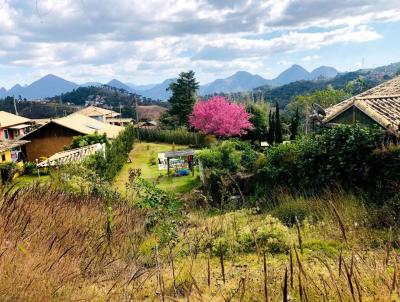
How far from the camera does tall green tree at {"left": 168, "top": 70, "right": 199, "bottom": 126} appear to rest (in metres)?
49.1

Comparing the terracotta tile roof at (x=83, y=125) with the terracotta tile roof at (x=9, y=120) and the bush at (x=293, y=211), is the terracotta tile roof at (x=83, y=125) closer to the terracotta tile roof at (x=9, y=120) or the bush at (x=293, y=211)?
the terracotta tile roof at (x=9, y=120)

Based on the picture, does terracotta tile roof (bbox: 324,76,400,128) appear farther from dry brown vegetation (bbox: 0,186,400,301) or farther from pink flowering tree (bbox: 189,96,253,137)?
pink flowering tree (bbox: 189,96,253,137)

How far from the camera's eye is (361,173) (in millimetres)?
8375

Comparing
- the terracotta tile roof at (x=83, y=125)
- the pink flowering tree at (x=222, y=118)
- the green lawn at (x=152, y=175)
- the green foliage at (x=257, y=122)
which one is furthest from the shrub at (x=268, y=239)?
the green foliage at (x=257, y=122)

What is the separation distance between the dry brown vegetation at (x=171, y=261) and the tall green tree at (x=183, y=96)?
43.5 meters

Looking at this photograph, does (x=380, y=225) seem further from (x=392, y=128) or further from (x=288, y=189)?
(x=288, y=189)

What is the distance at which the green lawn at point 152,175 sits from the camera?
730 inches

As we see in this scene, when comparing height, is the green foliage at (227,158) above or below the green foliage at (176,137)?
above

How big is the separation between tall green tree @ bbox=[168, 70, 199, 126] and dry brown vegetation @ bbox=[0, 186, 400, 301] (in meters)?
43.5

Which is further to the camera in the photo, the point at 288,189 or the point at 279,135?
the point at 279,135

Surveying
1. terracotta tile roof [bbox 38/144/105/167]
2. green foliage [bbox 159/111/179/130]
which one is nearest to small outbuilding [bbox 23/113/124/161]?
terracotta tile roof [bbox 38/144/105/167]

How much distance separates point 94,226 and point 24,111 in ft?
359

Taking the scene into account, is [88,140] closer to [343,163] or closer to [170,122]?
[170,122]

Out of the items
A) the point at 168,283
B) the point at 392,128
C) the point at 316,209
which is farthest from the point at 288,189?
the point at 168,283
